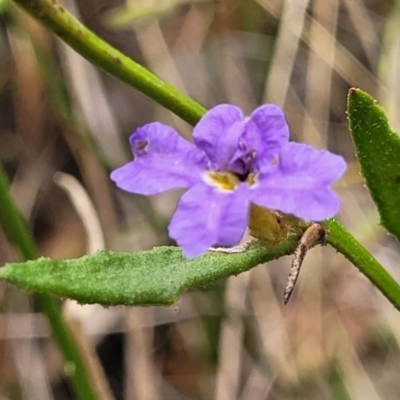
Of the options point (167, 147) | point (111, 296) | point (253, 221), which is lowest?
point (111, 296)

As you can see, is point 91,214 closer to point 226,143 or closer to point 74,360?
point 74,360

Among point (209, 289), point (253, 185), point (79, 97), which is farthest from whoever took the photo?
point (79, 97)

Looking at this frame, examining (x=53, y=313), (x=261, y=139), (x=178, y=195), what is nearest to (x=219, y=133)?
(x=261, y=139)

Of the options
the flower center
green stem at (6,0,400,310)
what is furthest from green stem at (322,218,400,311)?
the flower center

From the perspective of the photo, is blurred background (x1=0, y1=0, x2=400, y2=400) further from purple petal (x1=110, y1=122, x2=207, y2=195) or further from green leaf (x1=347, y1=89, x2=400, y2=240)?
purple petal (x1=110, y1=122, x2=207, y2=195)

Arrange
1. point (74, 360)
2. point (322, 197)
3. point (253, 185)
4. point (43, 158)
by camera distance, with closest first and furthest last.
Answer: point (322, 197) → point (253, 185) → point (74, 360) → point (43, 158)

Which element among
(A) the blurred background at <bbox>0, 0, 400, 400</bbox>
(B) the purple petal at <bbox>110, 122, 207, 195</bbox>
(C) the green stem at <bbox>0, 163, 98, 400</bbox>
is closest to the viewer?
(B) the purple petal at <bbox>110, 122, 207, 195</bbox>

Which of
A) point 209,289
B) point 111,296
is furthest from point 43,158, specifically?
point 111,296
